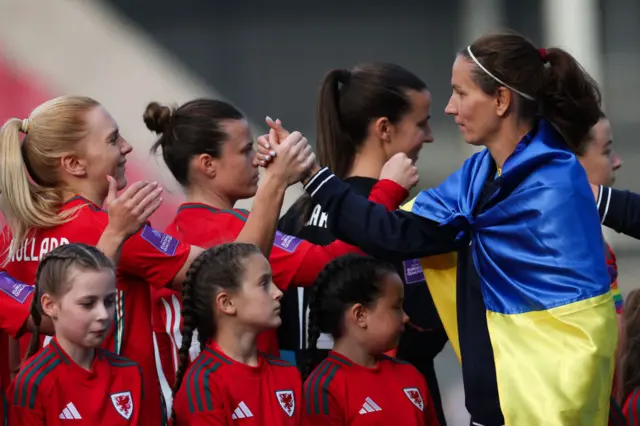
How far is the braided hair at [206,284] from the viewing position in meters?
3.21

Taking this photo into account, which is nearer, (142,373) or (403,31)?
(142,373)

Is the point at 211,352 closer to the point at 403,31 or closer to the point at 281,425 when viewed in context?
the point at 281,425

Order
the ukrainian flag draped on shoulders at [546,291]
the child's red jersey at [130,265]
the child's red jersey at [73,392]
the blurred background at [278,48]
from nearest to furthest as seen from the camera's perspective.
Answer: the ukrainian flag draped on shoulders at [546,291]
the child's red jersey at [73,392]
the child's red jersey at [130,265]
the blurred background at [278,48]

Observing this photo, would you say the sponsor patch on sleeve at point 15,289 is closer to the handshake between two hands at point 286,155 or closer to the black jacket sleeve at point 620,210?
the handshake between two hands at point 286,155

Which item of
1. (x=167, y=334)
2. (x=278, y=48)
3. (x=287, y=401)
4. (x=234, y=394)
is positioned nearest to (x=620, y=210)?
(x=287, y=401)

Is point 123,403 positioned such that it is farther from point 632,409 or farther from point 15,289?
point 632,409

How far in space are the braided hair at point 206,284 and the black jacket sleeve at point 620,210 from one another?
39.2 inches

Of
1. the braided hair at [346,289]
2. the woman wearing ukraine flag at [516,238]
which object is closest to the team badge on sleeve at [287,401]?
the braided hair at [346,289]

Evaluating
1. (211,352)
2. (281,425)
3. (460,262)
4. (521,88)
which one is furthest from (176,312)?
(521,88)

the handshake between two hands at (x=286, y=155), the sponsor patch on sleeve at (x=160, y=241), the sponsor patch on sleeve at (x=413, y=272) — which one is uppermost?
the handshake between two hands at (x=286, y=155)

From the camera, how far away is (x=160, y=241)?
3.19m

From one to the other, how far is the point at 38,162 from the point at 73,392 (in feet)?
2.21

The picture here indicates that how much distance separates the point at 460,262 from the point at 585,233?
1.21 ft

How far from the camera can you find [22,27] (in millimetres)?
6895
